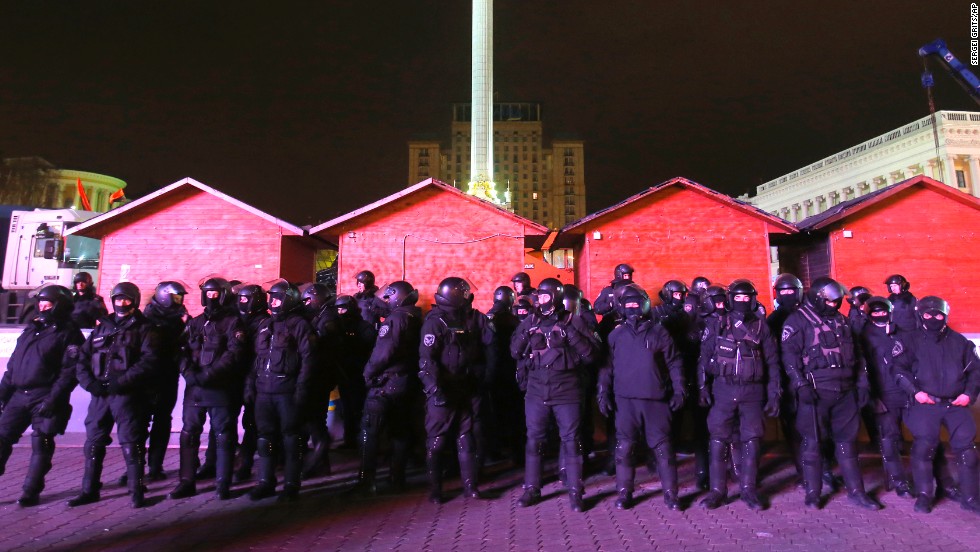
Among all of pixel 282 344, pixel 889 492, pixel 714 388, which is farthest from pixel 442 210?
pixel 889 492

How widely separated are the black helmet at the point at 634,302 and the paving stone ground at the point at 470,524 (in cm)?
207

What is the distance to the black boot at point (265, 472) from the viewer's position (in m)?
6.23

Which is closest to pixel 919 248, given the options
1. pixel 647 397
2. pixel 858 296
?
pixel 858 296

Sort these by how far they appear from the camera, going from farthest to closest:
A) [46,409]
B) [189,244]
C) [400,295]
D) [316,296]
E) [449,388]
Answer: [189,244], [316,296], [400,295], [449,388], [46,409]

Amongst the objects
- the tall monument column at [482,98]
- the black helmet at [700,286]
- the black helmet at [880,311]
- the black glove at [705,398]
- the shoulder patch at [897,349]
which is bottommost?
the black glove at [705,398]

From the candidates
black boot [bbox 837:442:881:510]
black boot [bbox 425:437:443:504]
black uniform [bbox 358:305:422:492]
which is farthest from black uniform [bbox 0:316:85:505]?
black boot [bbox 837:442:881:510]

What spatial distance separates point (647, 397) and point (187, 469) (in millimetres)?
5236

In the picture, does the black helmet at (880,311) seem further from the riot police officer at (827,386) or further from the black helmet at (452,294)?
the black helmet at (452,294)

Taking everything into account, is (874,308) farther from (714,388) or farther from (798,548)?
(798,548)

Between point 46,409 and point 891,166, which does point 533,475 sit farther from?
point 891,166

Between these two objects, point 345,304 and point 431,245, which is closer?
point 345,304

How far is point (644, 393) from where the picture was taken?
18.9ft

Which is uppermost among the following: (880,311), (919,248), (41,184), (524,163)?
(524,163)

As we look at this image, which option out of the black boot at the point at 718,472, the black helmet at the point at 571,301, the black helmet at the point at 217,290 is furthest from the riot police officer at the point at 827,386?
the black helmet at the point at 217,290
